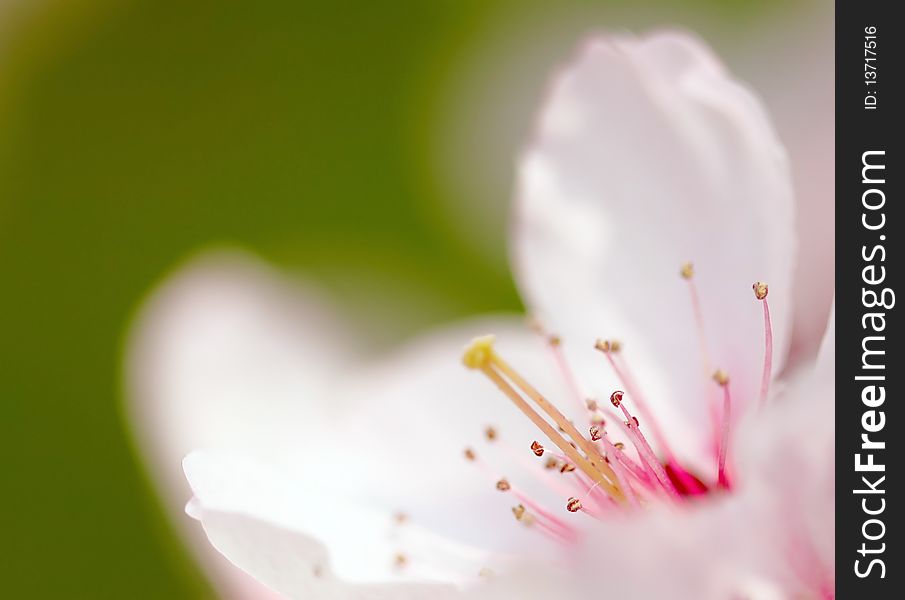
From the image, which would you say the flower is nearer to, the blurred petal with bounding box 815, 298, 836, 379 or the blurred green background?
the blurred petal with bounding box 815, 298, 836, 379

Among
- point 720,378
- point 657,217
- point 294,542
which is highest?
point 657,217

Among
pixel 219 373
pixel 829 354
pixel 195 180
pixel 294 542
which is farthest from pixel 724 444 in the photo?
pixel 195 180

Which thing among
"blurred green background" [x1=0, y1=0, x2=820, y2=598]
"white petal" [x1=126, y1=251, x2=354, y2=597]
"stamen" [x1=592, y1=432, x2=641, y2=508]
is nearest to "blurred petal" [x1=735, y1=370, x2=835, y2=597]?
"stamen" [x1=592, y1=432, x2=641, y2=508]

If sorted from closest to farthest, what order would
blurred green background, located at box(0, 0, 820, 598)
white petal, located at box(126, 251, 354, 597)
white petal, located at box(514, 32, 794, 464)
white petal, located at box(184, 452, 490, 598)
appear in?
white petal, located at box(184, 452, 490, 598) → white petal, located at box(514, 32, 794, 464) → white petal, located at box(126, 251, 354, 597) → blurred green background, located at box(0, 0, 820, 598)

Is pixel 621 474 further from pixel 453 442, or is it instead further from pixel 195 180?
pixel 195 180

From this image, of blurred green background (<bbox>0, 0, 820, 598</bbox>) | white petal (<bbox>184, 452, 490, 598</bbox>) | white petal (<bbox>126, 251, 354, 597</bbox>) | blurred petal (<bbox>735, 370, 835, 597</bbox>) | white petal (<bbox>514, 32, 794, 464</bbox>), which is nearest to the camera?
blurred petal (<bbox>735, 370, 835, 597</bbox>)
